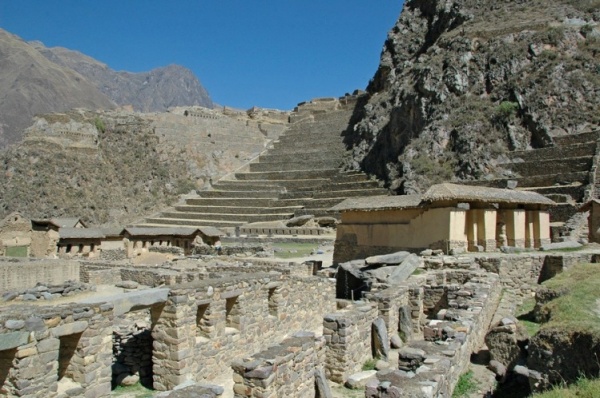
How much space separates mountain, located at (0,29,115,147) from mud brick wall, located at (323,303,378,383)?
355 ft

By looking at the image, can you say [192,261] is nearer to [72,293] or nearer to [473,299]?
[72,293]

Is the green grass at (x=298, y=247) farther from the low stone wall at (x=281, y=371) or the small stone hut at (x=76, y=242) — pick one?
the low stone wall at (x=281, y=371)

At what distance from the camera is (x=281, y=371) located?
18.9 ft

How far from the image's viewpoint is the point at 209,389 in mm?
5156

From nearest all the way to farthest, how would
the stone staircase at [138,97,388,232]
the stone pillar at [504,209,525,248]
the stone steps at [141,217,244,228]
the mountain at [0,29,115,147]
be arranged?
the stone pillar at [504,209,525,248], the stone steps at [141,217,244,228], the stone staircase at [138,97,388,232], the mountain at [0,29,115,147]

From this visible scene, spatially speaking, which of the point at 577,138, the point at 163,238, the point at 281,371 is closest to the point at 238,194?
the point at 163,238

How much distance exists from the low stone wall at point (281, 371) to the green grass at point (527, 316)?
532 cm

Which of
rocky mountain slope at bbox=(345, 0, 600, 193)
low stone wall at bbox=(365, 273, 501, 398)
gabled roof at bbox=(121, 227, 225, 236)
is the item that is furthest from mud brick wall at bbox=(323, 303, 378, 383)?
rocky mountain slope at bbox=(345, 0, 600, 193)

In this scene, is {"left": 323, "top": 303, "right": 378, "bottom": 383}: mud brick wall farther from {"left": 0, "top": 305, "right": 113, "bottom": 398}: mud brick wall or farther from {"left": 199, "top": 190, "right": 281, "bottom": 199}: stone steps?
{"left": 199, "top": 190, "right": 281, "bottom": 199}: stone steps

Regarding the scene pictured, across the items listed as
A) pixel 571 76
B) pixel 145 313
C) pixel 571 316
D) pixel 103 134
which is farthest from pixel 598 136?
pixel 103 134

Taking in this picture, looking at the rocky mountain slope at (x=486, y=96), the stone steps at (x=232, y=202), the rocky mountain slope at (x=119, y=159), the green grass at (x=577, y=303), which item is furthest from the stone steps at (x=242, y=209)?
the green grass at (x=577, y=303)

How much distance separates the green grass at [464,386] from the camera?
6960 mm

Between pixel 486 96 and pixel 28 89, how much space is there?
106m

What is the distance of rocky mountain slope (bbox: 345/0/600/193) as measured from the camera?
41594mm
